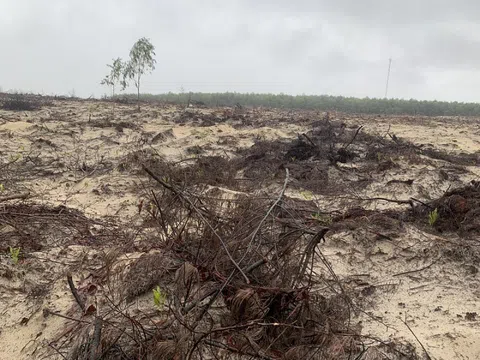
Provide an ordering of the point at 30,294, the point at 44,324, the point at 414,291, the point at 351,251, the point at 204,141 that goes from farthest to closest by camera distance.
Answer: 1. the point at 204,141
2. the point at 351,251
3. the point at 414,291
4. the point at 30,294
5. the point at 44,324

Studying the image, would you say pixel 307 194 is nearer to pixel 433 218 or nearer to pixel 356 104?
pixel 433 218

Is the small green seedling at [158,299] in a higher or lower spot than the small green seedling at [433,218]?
lower

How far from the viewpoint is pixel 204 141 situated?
8234 mm

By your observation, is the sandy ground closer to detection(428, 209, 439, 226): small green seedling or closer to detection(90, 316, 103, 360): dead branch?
detection(428, 209, 439, 226): small green seedling

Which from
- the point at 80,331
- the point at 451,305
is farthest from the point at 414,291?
the point at 80,331

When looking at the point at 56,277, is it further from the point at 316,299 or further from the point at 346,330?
the point at 346,330

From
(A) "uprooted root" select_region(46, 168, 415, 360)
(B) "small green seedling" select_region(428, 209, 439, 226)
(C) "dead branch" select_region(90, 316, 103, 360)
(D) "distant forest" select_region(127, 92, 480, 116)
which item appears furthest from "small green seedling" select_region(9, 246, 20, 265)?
(D) "distant forest" select_region(127, 92, 480, 116)

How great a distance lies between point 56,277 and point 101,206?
1.86m

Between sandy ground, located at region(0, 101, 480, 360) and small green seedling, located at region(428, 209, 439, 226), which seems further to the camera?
small green seedling, located at region(428, 209, 439, 226)

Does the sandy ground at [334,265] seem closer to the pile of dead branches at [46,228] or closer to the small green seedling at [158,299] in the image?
A: the pile of dead branches at [46,228]

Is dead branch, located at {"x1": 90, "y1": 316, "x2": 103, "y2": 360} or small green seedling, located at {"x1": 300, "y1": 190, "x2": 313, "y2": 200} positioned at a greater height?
small green seedling, located at {"x1": 300, "y1": 190, "x2": 313, "y2": 200}

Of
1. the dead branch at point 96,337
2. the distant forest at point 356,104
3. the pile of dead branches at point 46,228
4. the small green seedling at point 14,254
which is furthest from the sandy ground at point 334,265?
the distant forest at point 356,104

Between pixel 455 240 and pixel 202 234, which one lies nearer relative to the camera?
pixel 202 234

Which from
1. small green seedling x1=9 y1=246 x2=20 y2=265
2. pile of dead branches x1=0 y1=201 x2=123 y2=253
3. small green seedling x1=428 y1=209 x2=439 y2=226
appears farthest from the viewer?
small green seedling x1=428 y1=209 x2=439 y2=226
